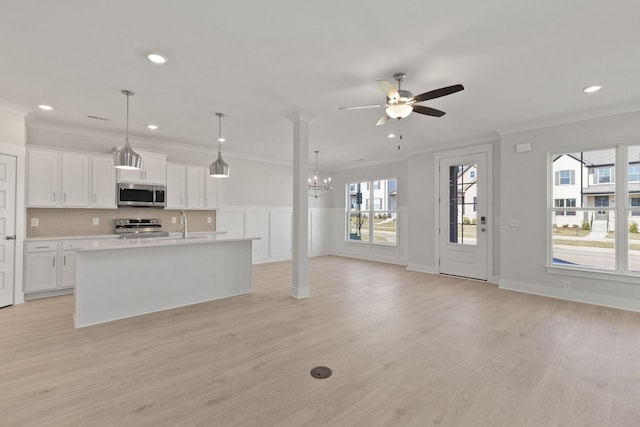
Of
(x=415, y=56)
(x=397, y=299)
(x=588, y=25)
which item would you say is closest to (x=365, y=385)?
(x=397, y=299)

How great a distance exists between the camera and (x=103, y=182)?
17.0 ft

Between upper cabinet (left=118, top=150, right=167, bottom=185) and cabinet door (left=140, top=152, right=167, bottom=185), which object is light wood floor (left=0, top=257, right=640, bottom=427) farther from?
cabinet door (left=140, top=152, right=167, bottom=185)

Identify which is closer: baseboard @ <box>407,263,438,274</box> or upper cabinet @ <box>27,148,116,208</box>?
upper cabinet @ <box>27,148,116,208</box>

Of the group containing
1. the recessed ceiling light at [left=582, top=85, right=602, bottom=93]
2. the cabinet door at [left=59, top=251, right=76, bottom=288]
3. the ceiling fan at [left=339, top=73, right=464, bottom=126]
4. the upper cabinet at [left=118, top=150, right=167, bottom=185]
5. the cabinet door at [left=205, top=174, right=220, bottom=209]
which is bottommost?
the cabinet door at [left=59, top=251, right=76, bottom=288]

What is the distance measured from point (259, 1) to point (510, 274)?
544 centimetres

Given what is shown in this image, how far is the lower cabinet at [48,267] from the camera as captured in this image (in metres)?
4.42

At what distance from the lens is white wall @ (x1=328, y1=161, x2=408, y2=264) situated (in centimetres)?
757

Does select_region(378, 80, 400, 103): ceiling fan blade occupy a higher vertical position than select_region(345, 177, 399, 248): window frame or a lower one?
higher

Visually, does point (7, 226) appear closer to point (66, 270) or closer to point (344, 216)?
point (66, 270)

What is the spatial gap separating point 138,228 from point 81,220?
2.86 ft

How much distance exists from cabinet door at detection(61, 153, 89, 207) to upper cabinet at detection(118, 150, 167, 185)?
50 cm

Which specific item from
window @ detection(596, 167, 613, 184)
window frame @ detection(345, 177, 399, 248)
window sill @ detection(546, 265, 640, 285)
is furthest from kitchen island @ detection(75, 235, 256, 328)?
window @ detection(596, 167, 613, 184)

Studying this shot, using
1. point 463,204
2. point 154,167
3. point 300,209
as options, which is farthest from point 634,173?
point 154,167

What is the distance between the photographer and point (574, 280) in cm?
453
